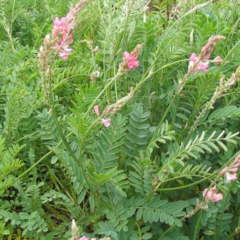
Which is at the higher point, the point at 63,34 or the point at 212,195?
the point at 63,34

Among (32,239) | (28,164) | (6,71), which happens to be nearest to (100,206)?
(32,239)

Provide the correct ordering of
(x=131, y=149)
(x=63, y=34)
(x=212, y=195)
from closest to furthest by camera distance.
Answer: (x=63, y=34), (x=212, y=195), (x=131, y=149)

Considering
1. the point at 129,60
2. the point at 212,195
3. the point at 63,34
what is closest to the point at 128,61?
the point at 129,60

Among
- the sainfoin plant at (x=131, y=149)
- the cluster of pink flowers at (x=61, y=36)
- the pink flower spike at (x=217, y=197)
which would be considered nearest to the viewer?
the cluster of pink flowers at (x=61, y=36)

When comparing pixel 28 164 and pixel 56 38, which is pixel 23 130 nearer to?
pixel 28 164

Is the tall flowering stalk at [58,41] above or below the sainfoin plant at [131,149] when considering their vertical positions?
above

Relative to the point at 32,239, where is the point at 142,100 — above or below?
above

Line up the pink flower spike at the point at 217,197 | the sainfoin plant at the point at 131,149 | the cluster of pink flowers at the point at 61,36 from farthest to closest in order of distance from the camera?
1. the sainfoin plant at the point at 131,149
2. the pink flower spike at the point at 217,197
3. the cluster of pink flowers at the point at 61,36

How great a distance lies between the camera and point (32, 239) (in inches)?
57.4

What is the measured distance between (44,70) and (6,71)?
2.57ft

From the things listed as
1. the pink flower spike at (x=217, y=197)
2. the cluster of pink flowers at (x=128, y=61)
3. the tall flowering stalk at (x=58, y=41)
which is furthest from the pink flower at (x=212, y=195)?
the tall flowering stalk at (x=58, y=41)

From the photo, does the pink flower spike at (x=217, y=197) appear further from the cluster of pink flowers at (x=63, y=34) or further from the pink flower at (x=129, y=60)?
the cluster of pink flowers at (x=63, y=34)

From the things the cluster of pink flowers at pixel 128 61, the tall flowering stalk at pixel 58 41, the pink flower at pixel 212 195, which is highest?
the tall flowering stalk at pixel 58 41

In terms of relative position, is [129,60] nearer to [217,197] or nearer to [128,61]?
[128,61]
